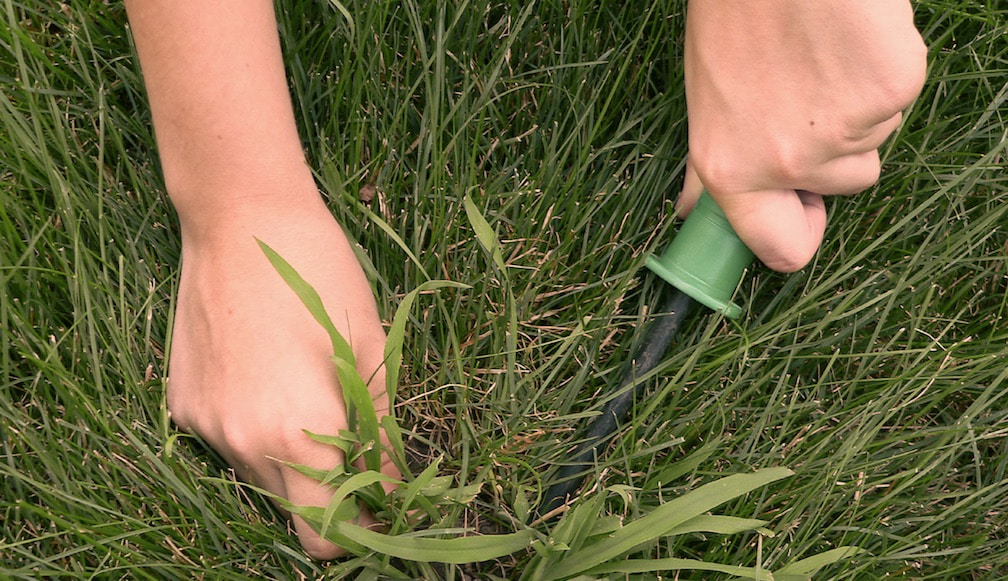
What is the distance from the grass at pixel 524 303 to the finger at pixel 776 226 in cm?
6

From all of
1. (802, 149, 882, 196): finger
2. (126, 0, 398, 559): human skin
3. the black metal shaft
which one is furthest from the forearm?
(802, 149, 882, 196): finger

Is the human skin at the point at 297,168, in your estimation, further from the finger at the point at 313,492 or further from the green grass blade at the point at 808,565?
the green grass blade at the point at 808,565

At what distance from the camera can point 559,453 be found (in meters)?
1.09

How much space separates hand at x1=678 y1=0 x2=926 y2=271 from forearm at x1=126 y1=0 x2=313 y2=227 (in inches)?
19.2

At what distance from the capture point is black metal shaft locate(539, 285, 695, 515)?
3.59 feet

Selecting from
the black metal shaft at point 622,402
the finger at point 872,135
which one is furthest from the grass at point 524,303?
the finger at point 872,135

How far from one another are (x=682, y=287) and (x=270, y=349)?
18.7 inches

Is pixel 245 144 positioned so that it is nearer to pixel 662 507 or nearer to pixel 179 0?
pixel 179 0

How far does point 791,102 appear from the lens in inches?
40.9

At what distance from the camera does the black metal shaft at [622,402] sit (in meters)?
1.09

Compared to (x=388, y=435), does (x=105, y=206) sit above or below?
above

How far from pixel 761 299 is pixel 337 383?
0.55 meters

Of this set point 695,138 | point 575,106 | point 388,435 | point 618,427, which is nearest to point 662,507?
point 618,427

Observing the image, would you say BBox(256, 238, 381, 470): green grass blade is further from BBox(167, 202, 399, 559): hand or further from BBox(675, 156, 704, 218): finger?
BBox(675, 156, 704, 218): finger
